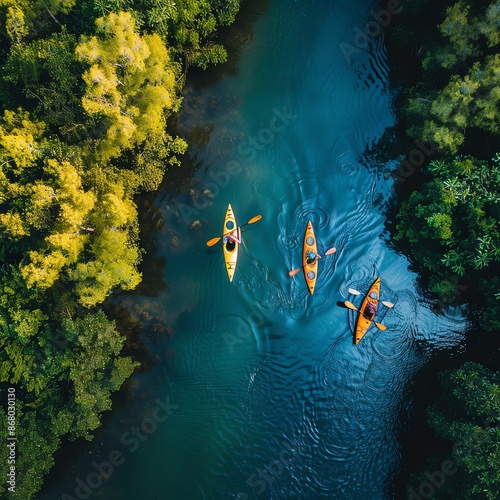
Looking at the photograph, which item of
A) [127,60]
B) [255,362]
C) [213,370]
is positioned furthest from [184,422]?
[127,60]

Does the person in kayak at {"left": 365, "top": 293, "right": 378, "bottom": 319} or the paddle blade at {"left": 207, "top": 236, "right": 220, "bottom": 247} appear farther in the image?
the paddle blade at {"left": 207, "top": 236, "right": 220, "bottom": 247}

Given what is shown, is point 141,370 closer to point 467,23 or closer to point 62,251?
point 62,251

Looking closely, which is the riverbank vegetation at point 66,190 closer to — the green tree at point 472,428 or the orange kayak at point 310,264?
the orange kayak at point 310,264

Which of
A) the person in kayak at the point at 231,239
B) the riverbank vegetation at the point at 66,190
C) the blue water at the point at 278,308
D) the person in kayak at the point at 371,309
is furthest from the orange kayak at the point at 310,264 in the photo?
the riverbank vegetation at the point at 66,190

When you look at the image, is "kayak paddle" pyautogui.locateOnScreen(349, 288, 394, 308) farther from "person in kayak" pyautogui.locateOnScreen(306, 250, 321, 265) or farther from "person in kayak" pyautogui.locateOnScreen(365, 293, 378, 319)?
"person in kayak" pyautogui.locateOnScreen(306, 250, 321, 265)

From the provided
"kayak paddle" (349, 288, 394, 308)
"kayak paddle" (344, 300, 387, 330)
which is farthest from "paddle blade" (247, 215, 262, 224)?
"kayak paddle" (344, 300, 387, 330)

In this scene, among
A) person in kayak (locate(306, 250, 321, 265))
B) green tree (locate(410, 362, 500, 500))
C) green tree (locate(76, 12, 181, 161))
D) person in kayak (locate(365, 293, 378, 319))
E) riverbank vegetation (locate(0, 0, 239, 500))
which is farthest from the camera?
person in kayak (locate(306, 250, 321, 265))
